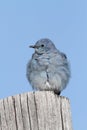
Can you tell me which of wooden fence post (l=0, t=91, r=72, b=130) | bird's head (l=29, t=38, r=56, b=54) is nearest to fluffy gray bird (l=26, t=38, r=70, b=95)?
bird's head (l=29, t=38, r=56, b=54)

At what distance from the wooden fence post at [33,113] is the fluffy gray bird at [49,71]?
4088 millimetres

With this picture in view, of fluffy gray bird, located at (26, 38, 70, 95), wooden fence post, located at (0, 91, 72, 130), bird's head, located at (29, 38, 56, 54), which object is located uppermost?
bird's head, located at (29, 38, 56, 54)

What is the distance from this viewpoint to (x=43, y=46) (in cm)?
916

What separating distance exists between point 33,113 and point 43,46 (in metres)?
5.42

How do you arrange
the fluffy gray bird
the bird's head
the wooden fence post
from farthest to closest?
the bird's head → the fluffy gray bird → the wooden fence post

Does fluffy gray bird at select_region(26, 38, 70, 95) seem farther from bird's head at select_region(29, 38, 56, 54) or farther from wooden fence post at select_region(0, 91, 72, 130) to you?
wooden fence post at select_region(0, 91, 72, 130)

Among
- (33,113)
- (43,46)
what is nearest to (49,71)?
(43,46)

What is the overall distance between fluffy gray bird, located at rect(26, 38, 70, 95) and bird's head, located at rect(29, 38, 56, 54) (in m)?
0.32

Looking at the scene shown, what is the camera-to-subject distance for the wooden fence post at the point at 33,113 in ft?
12.5

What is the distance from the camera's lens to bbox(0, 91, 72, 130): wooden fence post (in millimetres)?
3814

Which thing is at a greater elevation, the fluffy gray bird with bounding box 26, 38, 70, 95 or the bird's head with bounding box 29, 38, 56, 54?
the bird's head with bounding box 29, 38, 56, 54

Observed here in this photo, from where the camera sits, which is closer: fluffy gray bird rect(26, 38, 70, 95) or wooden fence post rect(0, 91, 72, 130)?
wooden fence post rect(0, 91, 72, 130)

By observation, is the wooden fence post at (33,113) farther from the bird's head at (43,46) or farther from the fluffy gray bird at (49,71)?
the bird's head at (43,46)

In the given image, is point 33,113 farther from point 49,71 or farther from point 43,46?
point 43,46
